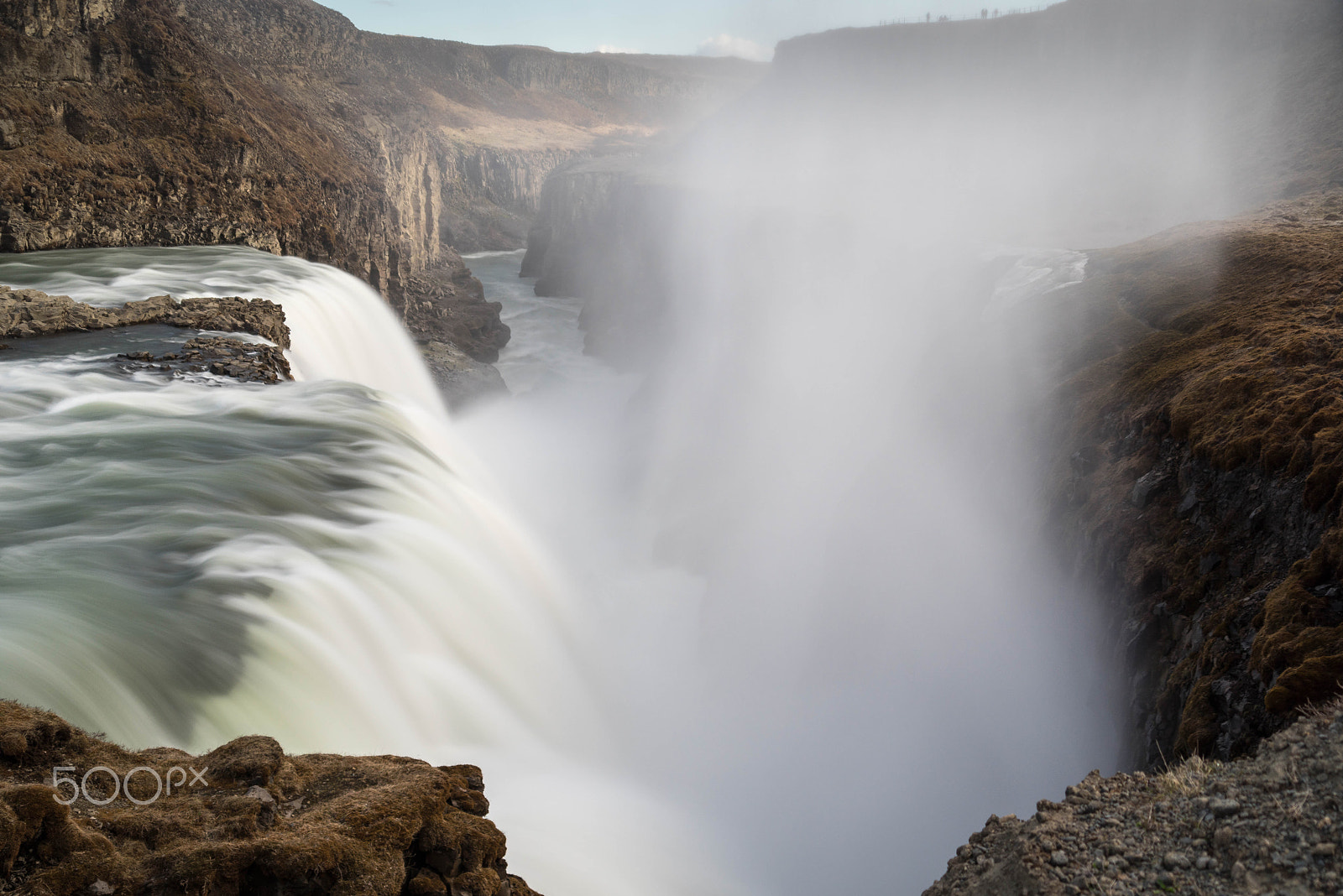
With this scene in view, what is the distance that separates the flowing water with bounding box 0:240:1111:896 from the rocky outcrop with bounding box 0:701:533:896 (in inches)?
62.7

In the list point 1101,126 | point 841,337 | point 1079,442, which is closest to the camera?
point 1079,442

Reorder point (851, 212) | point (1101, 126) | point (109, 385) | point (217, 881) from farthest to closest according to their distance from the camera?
1. point (1101, 126)
2. point (851, 212)
3. point (109, 385)
4. point (217, 881)

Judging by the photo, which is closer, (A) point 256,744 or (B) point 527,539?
(A) point 256,744

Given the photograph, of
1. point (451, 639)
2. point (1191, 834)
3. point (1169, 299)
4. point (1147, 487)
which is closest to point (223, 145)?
point (451, 639)

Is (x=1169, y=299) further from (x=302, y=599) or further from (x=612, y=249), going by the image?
(x=612, y=249)

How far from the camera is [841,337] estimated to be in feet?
121

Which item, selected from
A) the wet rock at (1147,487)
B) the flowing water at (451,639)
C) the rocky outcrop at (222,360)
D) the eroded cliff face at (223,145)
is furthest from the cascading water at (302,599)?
the eroded cliff face at (223,145)

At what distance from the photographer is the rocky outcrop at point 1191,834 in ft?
14.6

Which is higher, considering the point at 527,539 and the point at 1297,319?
the point at 1297,319

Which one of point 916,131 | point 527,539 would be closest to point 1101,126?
point 916,131

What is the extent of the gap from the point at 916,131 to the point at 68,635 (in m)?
81.2

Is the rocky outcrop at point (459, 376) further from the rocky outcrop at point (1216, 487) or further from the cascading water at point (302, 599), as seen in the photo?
the rocky outcrop at point (1216, 487)

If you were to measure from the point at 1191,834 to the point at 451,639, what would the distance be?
732 cm

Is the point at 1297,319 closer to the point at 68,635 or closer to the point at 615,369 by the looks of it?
the point at 68,635
